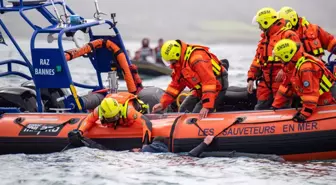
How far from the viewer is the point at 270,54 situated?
9398 millimetres

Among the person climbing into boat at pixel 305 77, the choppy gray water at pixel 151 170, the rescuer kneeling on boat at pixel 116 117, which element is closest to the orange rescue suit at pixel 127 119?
the rescuer kneeling on boat at pixel 116 117

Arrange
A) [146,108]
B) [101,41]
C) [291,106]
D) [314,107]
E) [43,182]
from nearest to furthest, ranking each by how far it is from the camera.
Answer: [43,182], [314,107], [291,106], [146,108], [101,41]

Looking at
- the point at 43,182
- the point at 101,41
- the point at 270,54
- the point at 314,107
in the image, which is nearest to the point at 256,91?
the point at 270,54

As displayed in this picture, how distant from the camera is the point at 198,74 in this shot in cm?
918

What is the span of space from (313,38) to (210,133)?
212cm

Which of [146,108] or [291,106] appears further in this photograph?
[146,108]

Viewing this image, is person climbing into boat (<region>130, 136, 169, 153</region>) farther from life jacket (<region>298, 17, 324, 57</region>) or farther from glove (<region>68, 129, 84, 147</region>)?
life jacket (<region>298, 17, 324, 57</region>)

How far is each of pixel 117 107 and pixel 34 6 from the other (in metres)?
2.35

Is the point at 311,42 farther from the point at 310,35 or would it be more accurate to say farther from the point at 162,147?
the point at 162,147

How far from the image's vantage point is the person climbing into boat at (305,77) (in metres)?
8.46

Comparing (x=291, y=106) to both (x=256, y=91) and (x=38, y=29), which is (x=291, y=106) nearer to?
(x=256, y=91)

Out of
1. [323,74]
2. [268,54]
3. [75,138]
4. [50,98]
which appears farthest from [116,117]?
[323,74]

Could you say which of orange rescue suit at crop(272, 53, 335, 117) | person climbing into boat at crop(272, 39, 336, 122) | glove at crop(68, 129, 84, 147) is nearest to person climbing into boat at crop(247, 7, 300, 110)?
person climbing into boat at crop(272, 39, 336, 122)

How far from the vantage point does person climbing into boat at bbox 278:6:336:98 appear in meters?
10.0
